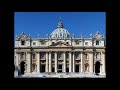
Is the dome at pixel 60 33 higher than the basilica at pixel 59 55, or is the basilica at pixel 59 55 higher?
the dome at pixel 60 33

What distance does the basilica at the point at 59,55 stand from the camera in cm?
4481

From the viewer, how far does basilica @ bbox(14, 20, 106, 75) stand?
44.8 metres

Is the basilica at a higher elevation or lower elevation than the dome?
lower

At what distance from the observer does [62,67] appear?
1778 inches

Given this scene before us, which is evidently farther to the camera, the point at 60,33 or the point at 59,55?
the point at 60,33

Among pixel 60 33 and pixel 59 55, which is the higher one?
pixel 60 33

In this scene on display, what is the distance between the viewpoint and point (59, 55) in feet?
149

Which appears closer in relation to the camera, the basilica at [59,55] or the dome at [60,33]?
the basilica at [59,55]

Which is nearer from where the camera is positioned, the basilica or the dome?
the basilica
